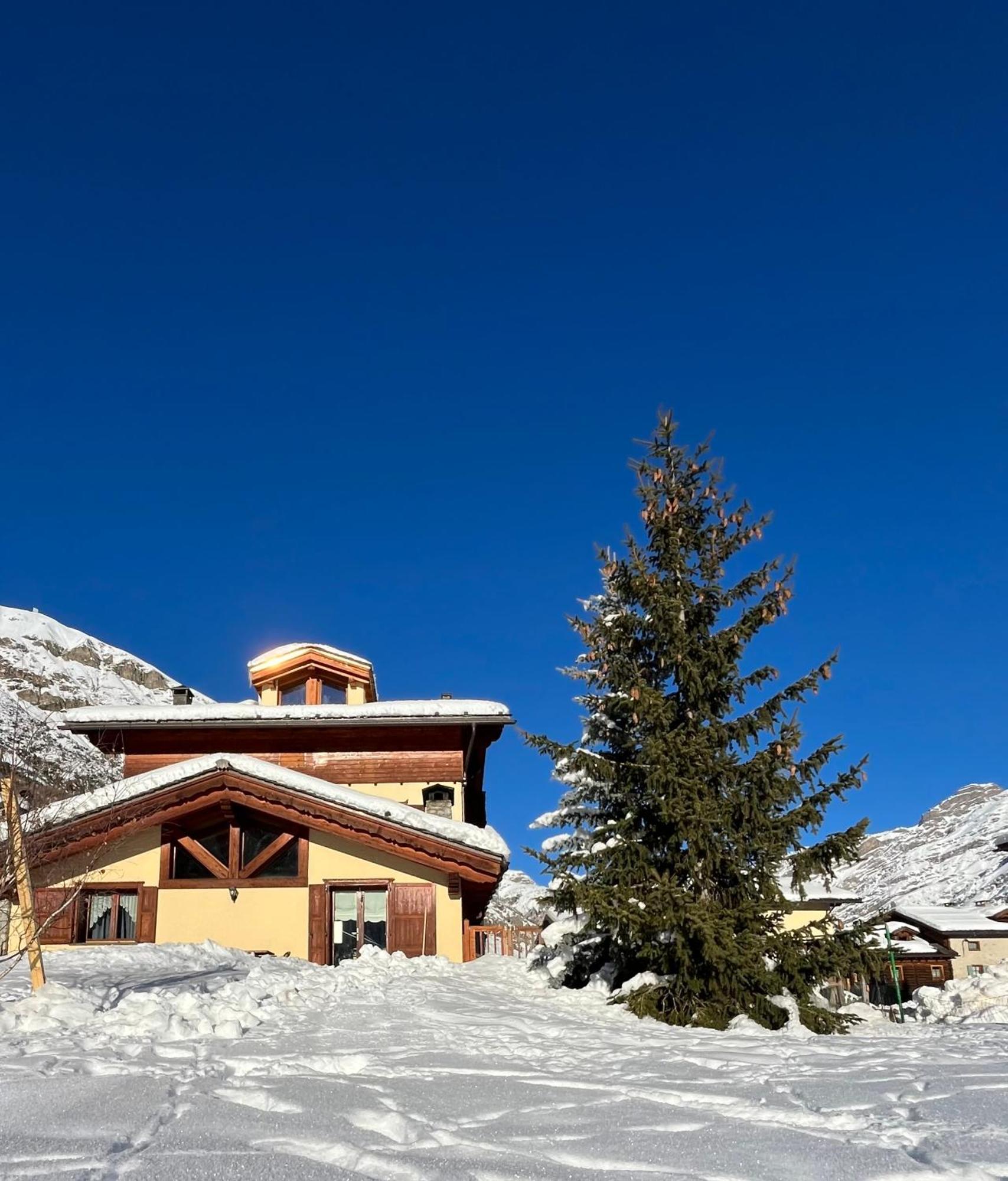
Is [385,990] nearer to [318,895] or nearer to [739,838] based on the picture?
[739,838]

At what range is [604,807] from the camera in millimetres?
14539

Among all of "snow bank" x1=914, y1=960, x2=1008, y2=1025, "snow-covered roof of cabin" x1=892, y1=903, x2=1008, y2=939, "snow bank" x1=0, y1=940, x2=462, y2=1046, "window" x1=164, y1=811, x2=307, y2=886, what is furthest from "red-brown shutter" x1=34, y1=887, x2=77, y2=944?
"snow-covered roof of cabin" x1=892, y1=903, x2=1008, y2=939

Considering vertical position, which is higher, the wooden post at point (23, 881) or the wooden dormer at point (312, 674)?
the wooden dormer at point (312, 674)

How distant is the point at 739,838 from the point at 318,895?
9803 millimetres

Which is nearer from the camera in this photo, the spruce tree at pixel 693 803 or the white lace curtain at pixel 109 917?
the spruce tree at pixel 693 803

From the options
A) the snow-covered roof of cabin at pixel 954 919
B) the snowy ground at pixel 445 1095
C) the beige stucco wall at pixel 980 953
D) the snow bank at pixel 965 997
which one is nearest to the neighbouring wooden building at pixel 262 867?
the snowy ground at pixel 445 1095

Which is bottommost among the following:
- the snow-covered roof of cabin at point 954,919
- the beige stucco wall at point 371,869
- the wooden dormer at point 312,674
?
the snow-covered roof of cabin at point 954,919

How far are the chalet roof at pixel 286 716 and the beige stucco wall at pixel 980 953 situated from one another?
32722mm

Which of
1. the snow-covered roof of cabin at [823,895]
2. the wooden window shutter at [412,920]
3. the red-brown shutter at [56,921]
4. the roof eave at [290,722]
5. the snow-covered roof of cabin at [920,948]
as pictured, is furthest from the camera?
the snow-covered roof of cabin at [920,948]

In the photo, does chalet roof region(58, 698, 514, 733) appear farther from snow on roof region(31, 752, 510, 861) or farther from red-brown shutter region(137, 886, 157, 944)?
red-brown shutter region(137, 886, 157, 944)

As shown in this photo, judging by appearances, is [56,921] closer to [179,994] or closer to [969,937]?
[179,994]

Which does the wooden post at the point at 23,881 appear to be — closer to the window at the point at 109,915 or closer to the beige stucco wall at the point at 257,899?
the beige stucco wall at the point at 257,899

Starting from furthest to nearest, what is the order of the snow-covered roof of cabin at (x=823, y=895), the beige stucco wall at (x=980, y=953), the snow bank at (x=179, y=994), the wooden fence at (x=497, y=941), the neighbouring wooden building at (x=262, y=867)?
the beige stucco wall at (x=980, y=953), the snow-covered roof of cabin at (x=823, y=895), the wooden fence at (x=497, y=941), the neighbouring wooden building at (x=262, y=867), the snow bank at (x=179, y=994)

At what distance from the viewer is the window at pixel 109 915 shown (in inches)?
715
